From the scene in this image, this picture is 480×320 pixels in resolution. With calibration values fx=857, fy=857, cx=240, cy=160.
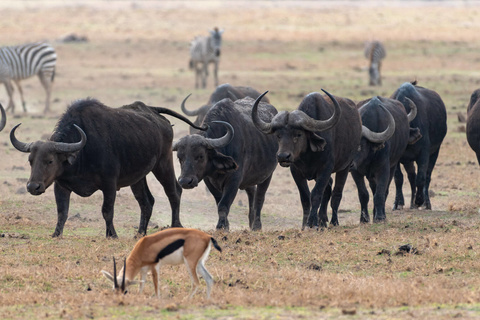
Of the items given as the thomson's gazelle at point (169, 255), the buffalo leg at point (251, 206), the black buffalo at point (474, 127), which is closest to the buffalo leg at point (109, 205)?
the buffalo leg at point (251, 206)

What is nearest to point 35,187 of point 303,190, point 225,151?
point 225,151

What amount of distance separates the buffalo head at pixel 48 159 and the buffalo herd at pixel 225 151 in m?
0.01

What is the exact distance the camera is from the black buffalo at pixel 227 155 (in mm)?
10289

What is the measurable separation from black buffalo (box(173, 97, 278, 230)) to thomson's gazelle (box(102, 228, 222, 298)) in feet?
10.3

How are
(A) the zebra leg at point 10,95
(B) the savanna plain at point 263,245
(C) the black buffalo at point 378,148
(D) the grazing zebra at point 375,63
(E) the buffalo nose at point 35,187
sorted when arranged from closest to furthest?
1. (B) the savanna plain at point 263,245
2. (E) the buffalo nose at point 35,187
3. (C) the black buffalo at point 378,148
4. (A) the zebra leg at point 10,95
5. (D) the grazing zebra at point 375,63

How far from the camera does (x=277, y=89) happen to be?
2745cm

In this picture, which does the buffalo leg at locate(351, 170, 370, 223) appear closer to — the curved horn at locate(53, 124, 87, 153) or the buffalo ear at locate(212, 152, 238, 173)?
the buffalo ear at locate(212, 152, 238, 173)

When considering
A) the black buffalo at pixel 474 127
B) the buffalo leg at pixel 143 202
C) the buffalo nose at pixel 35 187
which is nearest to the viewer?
the buffalo nose at pixel 35 187

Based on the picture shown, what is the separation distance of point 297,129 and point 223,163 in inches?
38.5

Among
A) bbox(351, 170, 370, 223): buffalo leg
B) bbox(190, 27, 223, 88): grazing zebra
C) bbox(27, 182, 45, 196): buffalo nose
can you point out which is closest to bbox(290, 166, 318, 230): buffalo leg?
bbox(351, 170, 370, 223): buffalo leg

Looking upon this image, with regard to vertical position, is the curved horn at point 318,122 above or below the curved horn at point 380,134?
above

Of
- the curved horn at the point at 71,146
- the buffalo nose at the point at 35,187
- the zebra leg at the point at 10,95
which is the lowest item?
the zebra leg at the point at 10,95

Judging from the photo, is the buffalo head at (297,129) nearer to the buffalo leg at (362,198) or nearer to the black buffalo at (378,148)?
the black buffalo at (378,148)

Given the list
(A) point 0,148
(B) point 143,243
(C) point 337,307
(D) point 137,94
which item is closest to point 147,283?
(B) point 143,243
